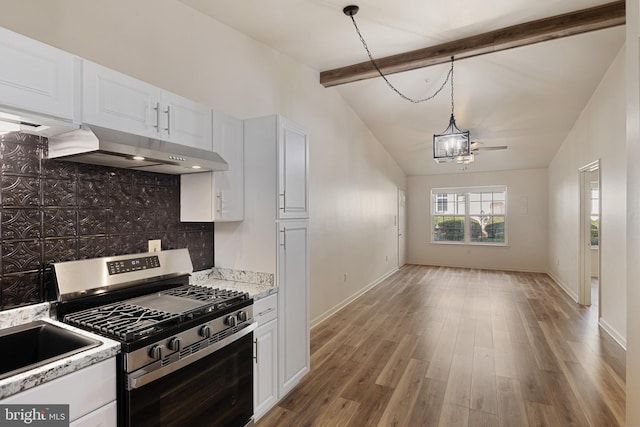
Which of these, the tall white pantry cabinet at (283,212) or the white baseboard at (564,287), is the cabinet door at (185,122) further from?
the white baseboard at (564,287)

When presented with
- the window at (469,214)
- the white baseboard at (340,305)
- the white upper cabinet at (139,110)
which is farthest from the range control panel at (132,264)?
the window at (469,214)

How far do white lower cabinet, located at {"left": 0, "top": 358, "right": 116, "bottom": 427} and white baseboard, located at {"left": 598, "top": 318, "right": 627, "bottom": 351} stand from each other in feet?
15.3

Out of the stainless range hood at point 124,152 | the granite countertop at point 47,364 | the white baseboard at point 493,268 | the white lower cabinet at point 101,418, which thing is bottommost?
the white baseboard at point 493,268

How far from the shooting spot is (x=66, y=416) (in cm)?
122

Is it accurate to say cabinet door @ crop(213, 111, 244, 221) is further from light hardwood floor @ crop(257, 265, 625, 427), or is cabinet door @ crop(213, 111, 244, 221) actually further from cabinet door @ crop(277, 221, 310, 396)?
light hardwood floor @ crop(257, 265, 625, 427)

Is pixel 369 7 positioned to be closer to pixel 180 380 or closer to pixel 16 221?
pixel 16 221

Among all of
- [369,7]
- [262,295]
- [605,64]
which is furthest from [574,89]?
[262,295]

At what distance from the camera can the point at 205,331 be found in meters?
1.77

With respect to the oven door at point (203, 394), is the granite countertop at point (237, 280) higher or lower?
higher

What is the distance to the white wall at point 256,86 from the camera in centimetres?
194

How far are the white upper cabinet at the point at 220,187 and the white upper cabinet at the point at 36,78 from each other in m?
0.92

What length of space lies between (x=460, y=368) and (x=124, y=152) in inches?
128

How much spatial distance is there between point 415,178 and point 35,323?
8.85m

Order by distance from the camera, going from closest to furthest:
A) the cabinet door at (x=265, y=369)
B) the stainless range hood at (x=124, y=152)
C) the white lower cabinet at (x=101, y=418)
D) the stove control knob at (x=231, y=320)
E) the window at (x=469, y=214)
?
the white lower cabinet at (x=101, y=418) → the stainless range hood at (x=124, y=152) → the stove control knob at (x=231, y=320) → the cabinet door at (x=265, y=369) → the window at (x=469, y=214)
